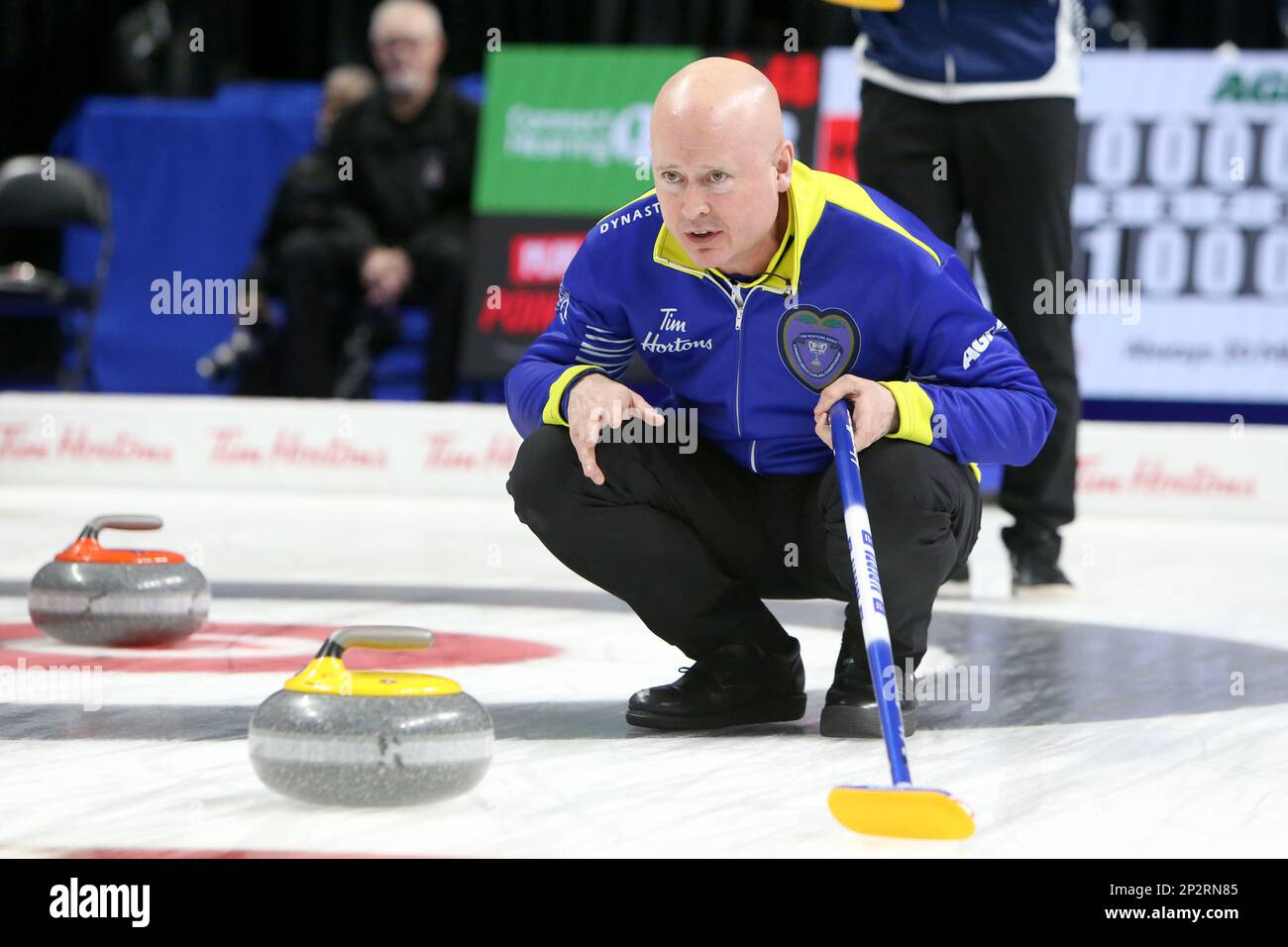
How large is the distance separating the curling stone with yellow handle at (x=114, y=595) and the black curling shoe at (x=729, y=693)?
0.85 metres

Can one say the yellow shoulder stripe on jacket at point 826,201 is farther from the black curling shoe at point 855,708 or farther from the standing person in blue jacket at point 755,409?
the black curling shoe at point 855,708

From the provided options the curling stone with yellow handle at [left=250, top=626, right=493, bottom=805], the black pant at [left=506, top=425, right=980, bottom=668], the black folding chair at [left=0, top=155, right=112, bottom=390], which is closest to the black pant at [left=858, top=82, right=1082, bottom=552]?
the black pant at [left=506, top=425, right=980, bottom=668]

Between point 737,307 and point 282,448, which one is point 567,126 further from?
point 737,307

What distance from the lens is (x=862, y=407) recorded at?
2340 millimetres

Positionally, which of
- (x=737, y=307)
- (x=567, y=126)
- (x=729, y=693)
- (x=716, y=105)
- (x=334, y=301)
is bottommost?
(x=729, y=693)

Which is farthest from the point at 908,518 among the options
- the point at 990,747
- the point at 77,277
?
the point at 77,277

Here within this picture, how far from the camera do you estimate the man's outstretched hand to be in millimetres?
2340

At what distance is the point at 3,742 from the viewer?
2.29 meters

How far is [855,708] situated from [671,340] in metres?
0.57

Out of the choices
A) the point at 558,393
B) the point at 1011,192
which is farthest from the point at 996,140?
the point at 558,393

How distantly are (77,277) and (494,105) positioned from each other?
2038 mm
